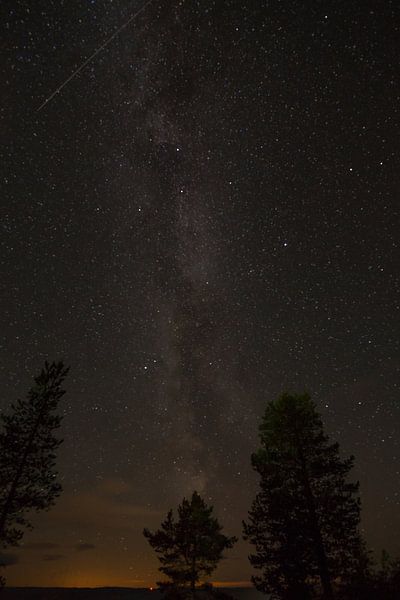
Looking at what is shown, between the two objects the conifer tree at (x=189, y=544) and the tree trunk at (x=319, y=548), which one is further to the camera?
the conifer tree at (x=189, y=544)

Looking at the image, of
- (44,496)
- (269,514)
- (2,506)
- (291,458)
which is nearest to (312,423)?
(291,458)

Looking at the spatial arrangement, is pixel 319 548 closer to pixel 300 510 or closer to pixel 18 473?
pixel 300 510

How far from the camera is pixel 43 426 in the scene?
1928 centimetres

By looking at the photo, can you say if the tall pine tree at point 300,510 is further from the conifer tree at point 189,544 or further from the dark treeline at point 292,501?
the conifer tree at point 189,544

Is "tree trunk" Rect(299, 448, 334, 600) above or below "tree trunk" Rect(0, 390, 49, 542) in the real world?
below

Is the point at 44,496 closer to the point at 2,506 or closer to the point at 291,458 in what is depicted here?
the point at 2,506

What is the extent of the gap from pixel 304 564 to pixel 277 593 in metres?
1.77

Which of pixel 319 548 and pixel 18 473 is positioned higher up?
pixel 18 473

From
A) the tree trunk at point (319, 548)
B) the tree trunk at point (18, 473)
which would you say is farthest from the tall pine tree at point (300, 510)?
the tree trunk at point (18, 473)

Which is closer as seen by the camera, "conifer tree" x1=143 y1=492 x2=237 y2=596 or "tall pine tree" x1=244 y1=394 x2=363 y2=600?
"tall pine tree" x1=244 y1=394 x2=363 y2=600

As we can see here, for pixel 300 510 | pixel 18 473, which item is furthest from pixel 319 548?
pixel 18 473

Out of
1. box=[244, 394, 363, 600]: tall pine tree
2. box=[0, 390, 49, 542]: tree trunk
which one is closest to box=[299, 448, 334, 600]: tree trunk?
box=[244, 394, 363, 600]: tall pine tree

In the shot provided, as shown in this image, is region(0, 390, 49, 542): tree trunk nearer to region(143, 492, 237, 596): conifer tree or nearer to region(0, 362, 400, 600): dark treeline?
region(0, 362, 400, 600): dark treeline

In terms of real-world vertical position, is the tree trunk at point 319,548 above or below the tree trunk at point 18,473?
below
